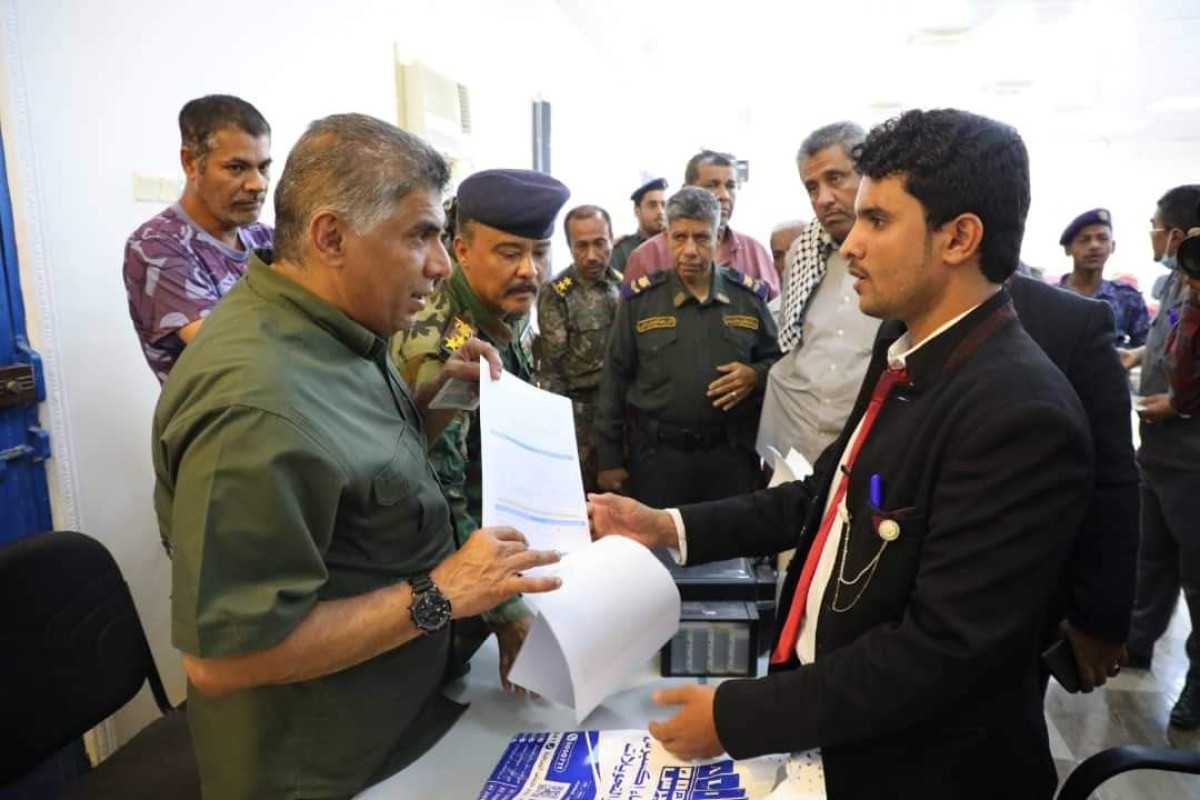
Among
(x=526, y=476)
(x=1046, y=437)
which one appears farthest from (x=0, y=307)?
(x=1046, y=437)

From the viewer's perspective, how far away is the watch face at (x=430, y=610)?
875mm

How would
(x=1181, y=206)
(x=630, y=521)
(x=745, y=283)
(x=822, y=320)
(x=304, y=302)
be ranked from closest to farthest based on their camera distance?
(x=304, y=302) < (x=630, y=521) < (x=822, y=320) < (x=1181, y=206) < (x=745, y=283)

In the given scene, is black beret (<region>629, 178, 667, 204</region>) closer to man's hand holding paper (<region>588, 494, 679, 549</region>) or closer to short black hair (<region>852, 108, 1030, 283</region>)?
man's hand holding paper (<region>588, 494, 679, 549</region>)

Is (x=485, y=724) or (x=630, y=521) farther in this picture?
(x=630, y=521)

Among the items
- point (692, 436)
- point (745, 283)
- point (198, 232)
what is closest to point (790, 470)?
point (692, 436)

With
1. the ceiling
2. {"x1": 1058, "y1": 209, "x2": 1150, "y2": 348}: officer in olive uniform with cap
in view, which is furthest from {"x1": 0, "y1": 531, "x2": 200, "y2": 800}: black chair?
the ceiling

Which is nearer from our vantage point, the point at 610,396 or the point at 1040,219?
the point at 610,396

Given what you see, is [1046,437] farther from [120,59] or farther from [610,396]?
[120,59]

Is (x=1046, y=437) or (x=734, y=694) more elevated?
(x=1046, y=437)

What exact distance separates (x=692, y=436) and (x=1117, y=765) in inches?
64.9

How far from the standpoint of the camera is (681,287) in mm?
2680

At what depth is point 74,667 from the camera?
136 centimetres

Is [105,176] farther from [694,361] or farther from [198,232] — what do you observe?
[694,361]

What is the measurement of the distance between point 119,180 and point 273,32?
2.96 ft
